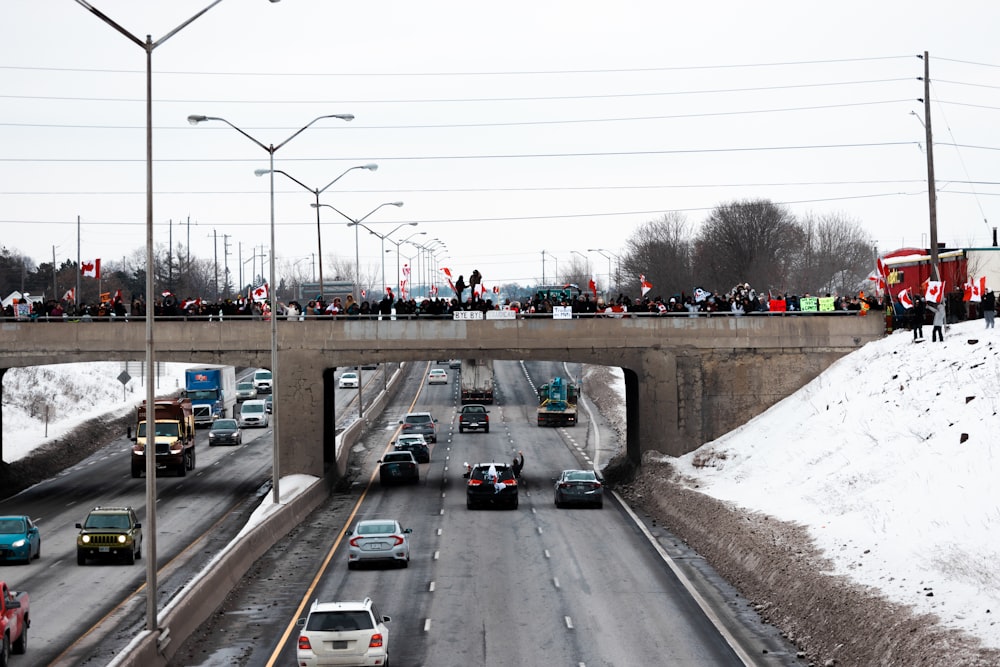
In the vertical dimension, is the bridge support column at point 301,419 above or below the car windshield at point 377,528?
above

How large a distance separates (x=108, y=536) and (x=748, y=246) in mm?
109705

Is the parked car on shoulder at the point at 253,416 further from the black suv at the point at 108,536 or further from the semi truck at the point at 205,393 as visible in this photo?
the black suv at the point at 108,536

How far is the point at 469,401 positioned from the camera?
109125mm

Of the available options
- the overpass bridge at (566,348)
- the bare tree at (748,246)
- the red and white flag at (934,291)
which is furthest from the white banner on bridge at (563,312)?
the bare tree at (748,246)

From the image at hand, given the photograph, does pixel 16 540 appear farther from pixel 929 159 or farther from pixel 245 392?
pixel 245 392

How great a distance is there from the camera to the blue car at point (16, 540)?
40.7 m

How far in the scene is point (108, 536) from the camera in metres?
40.6

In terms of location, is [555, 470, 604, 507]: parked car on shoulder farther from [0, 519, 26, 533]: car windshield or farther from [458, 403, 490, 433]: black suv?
[458, 403, 490, 433]: black suv

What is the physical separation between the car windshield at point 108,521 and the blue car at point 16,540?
191cm

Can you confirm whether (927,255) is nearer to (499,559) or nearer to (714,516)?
(714,516)

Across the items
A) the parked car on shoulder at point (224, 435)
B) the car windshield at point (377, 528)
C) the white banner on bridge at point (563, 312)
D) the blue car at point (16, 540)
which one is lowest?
the blue car at point (16, 540)

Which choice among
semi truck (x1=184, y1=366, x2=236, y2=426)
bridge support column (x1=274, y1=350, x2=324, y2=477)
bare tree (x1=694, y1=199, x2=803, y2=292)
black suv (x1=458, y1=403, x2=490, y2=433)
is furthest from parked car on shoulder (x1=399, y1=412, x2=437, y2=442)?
bare tree (x1=694, y1=199, x2=803, y2=292)

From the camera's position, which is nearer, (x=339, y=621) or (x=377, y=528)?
(x=339, y=621)

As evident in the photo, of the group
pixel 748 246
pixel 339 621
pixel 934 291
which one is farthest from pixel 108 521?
pixel 748 246
